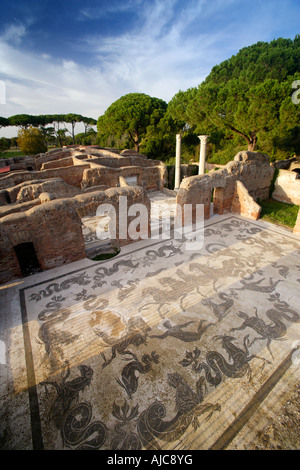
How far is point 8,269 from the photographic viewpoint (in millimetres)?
6059

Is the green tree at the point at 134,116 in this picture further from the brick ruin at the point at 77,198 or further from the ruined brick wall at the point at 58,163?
the ruined brick wall at the point at 58,163

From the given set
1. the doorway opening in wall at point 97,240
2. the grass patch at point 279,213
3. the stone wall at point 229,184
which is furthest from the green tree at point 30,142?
the grass patch at point 279,213

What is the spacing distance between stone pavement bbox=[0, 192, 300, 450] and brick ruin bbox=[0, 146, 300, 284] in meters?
0.78

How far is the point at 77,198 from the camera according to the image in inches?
257

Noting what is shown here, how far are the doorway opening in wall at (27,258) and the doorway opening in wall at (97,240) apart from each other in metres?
1.64

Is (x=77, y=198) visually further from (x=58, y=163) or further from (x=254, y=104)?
(x=254, y=104)

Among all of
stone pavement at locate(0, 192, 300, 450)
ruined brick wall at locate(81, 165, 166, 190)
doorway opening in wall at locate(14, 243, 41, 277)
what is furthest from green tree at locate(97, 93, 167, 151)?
stone pavement at locate(0, 192, 300, 450)

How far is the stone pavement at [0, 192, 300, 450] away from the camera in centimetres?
307

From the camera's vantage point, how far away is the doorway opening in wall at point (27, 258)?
21.5ft

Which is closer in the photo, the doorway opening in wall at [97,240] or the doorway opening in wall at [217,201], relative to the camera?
the doorway opening in wall at [97,240]

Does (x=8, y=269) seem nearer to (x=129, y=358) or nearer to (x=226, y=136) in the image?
(x=129, y=358)

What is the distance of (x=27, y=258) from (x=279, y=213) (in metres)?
11.0

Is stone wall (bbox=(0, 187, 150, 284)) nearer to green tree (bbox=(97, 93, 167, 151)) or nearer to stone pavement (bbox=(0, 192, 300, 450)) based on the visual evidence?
stone pavement (bbox=(0, 192, 300, 450))

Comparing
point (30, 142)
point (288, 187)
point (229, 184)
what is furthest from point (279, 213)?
point (30, 142)
